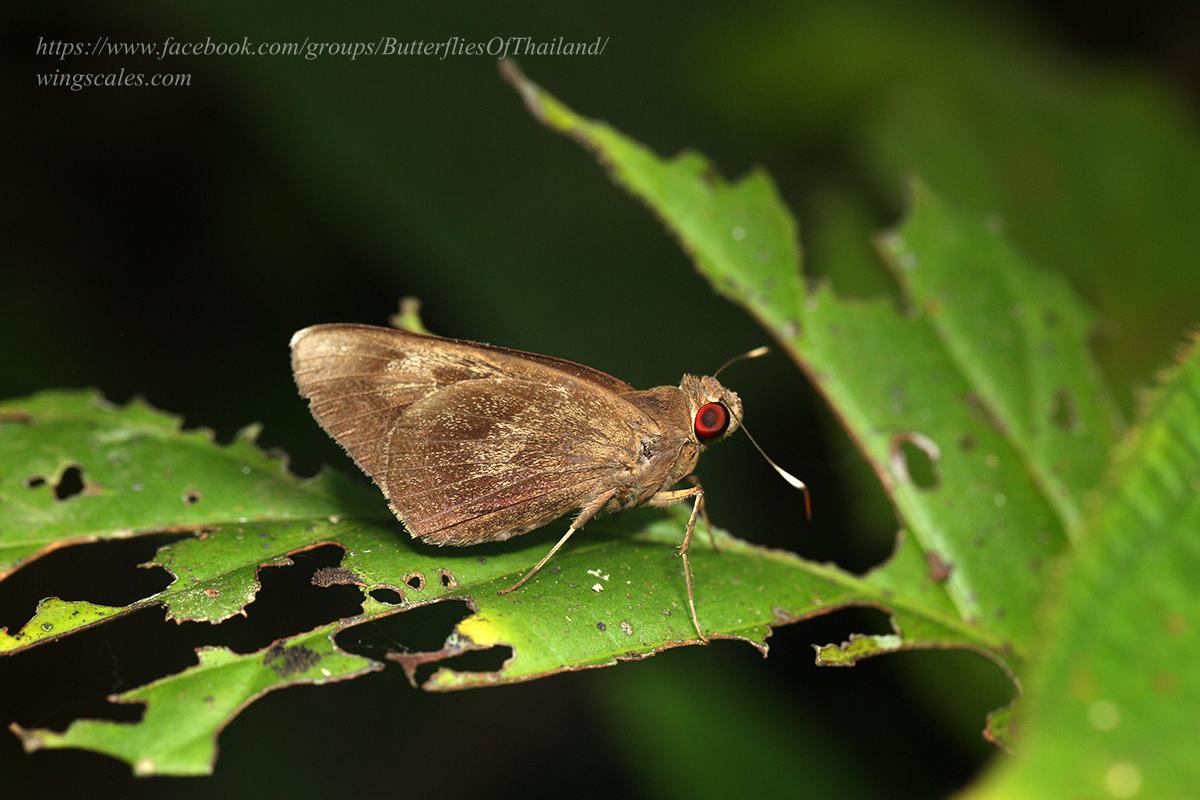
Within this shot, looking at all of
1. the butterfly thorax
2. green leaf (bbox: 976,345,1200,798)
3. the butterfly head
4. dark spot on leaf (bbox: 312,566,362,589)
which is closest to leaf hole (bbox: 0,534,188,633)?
dark spot on leaf (bbox: 312,566,362,589)

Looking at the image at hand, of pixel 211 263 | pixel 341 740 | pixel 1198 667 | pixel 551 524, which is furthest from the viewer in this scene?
pixel 211 263

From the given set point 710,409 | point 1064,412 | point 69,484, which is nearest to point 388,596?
point 710,409

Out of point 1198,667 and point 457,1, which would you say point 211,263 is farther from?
point 1198,667

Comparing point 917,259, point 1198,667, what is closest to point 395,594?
point 1198,667

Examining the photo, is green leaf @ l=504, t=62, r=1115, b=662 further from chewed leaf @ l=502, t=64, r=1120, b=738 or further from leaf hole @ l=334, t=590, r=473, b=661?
leaf hole @ l=334, t=590, r=473, b=661

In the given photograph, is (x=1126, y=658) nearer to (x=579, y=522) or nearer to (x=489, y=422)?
(x=579, y=522)

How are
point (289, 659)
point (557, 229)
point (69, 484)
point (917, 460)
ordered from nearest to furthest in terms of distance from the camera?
1. point (289, 659)
2. point (69, 484)
3. point (917, 460)
4. point (557, 229)
